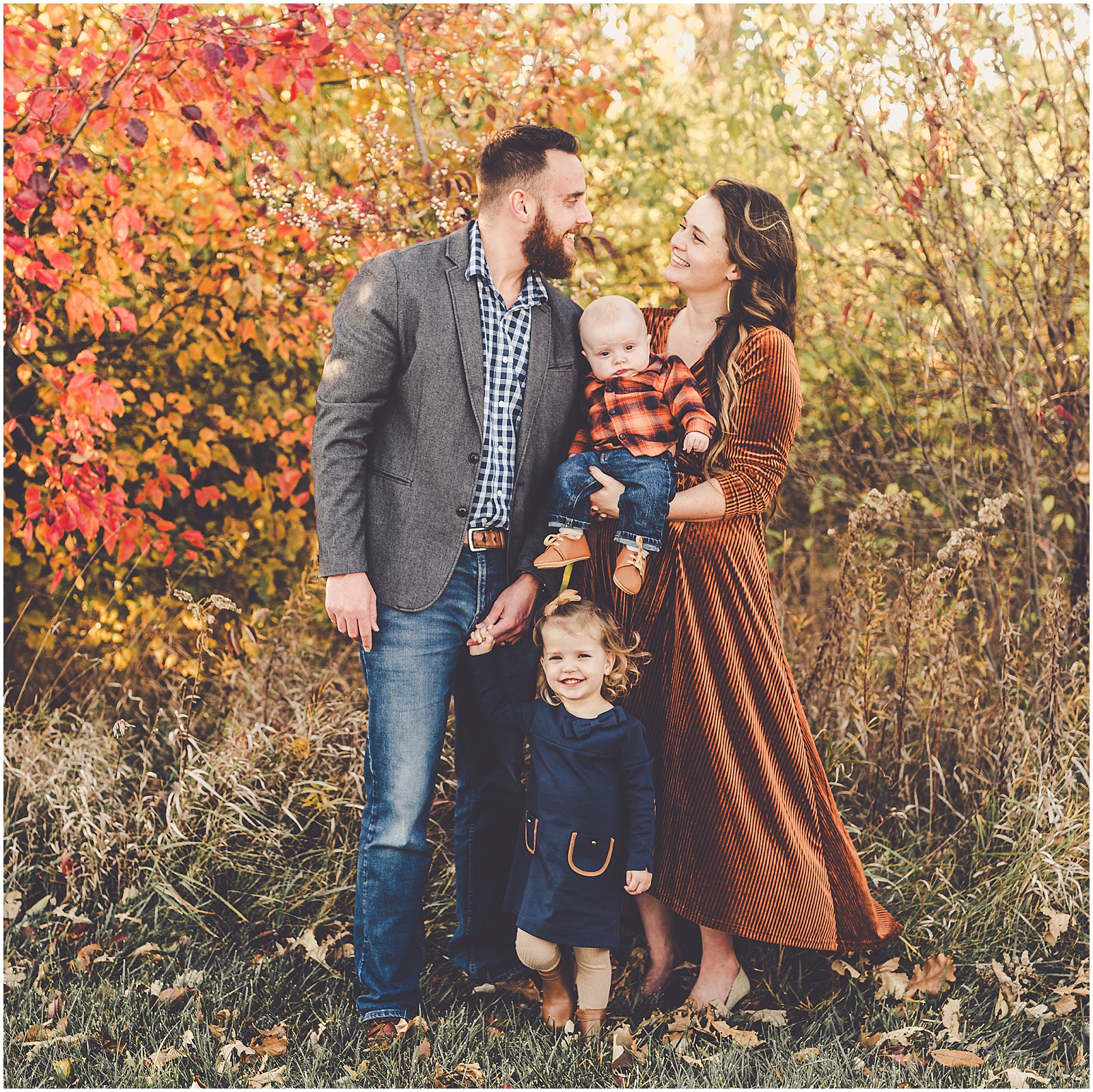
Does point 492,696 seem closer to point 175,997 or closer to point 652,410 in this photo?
point 652,410

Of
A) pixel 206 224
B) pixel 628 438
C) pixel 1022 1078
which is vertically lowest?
pixel 1022 1078

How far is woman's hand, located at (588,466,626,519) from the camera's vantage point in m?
2.56

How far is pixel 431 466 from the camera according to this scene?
8.42 ft

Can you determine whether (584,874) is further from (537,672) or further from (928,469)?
(928,469)

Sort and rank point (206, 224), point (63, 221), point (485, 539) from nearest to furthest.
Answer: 1. point (485, 539)
2. point (63, 221)
3. point (206, 224)

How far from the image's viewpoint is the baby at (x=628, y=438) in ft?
8.33

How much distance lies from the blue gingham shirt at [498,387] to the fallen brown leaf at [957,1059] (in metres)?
1.86

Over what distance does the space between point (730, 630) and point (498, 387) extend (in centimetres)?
91

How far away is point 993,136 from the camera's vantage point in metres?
3.74

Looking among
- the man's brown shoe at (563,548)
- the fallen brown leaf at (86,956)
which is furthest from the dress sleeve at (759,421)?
the fallen brown leaf at (86,956)

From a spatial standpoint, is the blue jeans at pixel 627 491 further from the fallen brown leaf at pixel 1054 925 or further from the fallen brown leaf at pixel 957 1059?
the fallen brown leaf at pixel 1054 925

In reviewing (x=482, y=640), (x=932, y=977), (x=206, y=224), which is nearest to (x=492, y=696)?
(x=482, y=640)

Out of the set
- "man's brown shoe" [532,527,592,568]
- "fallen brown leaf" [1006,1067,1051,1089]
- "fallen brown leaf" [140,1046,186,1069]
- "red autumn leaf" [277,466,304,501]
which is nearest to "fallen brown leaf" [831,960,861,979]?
"fallen brown leaf" [1006,1067,1051,1089]

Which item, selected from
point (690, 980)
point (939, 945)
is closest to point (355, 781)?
point (690, 980)
